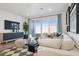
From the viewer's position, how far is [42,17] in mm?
6340

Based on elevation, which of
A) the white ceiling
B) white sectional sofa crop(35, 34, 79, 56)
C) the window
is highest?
the white ceiling

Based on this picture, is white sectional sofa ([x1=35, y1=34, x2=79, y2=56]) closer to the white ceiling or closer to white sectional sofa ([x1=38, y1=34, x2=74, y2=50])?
white sectional sofa ([x1=38, y1=34, x2=74, y2=50])

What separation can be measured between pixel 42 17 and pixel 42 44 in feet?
16.3

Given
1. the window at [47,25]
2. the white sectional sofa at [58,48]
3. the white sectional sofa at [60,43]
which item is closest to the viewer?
the white sectional sofa at [58,48]

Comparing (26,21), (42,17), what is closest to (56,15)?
(42,17)

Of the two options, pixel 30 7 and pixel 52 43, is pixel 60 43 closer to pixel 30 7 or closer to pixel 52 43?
pixel 52 43

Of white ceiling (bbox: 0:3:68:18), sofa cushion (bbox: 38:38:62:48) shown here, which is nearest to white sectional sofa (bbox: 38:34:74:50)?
sofa cushion (bbox: 38:38:62:48)

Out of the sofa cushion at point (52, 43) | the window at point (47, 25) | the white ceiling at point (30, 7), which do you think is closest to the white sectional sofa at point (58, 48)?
the sofa cushion at point (52, 43)

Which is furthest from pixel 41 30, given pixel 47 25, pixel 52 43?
pixel 52 43

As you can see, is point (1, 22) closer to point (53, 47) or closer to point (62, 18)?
point (62, 18)

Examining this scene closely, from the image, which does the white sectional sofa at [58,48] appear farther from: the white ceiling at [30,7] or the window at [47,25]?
the window at [47,25]

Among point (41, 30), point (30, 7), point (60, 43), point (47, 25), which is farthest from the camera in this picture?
point (41, 30)

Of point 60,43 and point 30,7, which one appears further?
point 30,7

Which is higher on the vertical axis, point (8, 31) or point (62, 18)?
point (62, 18)
